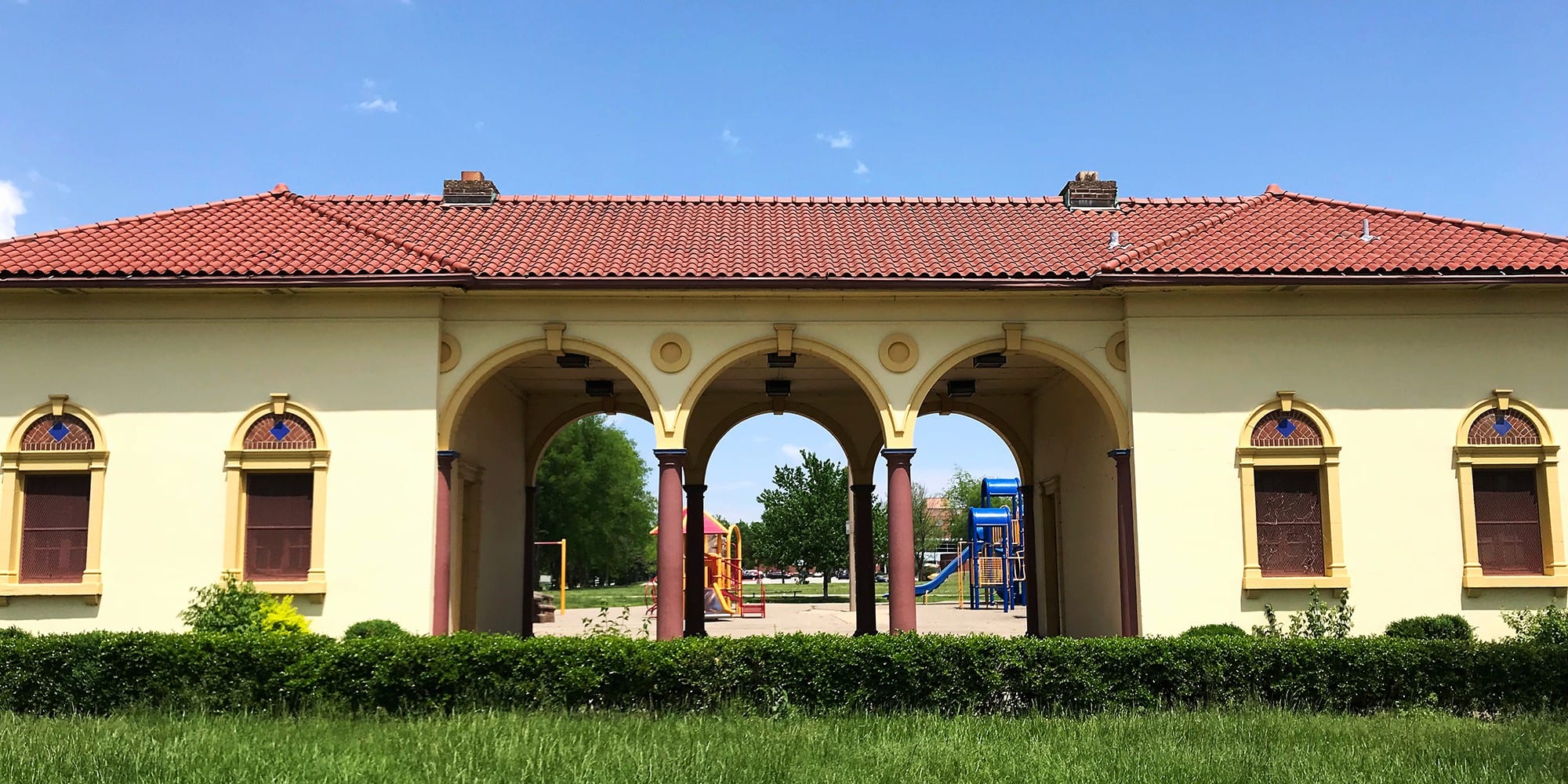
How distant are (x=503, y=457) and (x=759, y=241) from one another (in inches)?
215

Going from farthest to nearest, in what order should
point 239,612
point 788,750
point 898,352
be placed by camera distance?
point 898,352 → point 239,612 → point 788,750

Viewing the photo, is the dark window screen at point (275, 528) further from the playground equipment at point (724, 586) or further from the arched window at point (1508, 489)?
the playground equipment at point (724, 586)

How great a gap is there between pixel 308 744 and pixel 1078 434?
36.8 feet

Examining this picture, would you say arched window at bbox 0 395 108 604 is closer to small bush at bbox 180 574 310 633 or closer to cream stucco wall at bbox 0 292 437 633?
cream stucco wall at bbox 0 292 437 633

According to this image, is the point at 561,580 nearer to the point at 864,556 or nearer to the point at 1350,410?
the point at 864,556

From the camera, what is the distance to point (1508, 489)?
13734 mm

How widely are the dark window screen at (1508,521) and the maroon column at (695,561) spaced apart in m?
10.3

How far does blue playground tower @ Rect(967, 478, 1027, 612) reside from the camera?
33.9 meters

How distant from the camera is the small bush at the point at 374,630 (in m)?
12.3

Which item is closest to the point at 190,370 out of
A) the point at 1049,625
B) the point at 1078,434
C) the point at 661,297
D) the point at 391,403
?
the point at 391,403

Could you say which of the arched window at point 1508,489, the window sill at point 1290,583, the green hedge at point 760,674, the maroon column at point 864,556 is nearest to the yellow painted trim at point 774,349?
the green hedge at point 760,674

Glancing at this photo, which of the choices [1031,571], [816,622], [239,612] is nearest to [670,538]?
[239,612]

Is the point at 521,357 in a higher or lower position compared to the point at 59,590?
higher

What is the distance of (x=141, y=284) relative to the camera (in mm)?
13195
